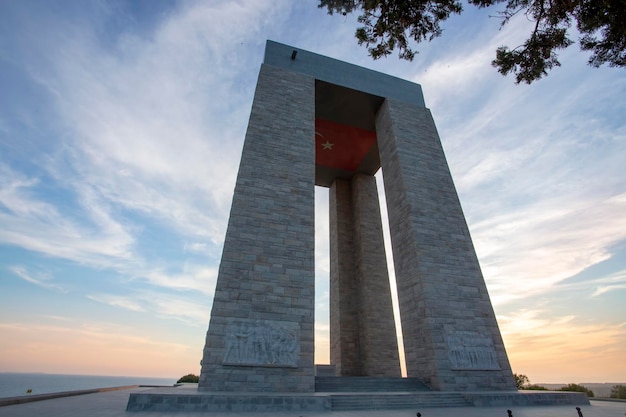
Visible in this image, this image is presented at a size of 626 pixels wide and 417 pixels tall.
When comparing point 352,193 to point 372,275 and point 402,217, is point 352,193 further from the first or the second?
point 402,217

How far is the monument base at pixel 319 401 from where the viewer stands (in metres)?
6.76

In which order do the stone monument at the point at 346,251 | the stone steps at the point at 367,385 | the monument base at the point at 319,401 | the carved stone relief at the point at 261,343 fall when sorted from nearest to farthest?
the monument base at the point at 319,401, the carved stone relief at the point at 261,343, the stone monument at the point at 346,251, the stone steps at the point at 367,385

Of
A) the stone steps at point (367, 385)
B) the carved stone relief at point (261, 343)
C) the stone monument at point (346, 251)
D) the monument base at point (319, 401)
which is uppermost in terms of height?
the stone monument at point (346, 251)

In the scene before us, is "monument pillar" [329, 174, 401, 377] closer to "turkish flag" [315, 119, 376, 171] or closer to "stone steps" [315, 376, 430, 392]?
"turkish flag" [315, 119, 376, 171]

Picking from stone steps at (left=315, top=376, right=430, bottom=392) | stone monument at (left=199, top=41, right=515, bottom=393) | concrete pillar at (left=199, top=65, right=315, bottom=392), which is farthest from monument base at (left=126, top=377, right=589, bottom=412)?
stone steps at (left=315, top=376, right=430, bottom=392)

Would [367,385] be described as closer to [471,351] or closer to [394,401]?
[394,401]

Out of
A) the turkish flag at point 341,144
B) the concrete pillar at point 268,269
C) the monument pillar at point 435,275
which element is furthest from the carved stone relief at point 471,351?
the turkish flag at point 341,144

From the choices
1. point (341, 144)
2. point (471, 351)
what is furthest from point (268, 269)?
point (341, 144)

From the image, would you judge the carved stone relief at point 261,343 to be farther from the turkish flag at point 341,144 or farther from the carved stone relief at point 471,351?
the turkish flag at point 341,144

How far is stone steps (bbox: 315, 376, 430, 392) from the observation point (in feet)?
32.1

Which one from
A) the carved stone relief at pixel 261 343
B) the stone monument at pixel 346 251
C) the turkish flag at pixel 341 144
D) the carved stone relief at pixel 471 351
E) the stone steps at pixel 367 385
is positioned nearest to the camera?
the carved stone relief at pixel 261 343

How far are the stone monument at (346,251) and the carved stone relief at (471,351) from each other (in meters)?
0.04

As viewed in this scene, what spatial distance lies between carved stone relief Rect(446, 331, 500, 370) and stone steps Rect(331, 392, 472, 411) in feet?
6.01

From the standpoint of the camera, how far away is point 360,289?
682 inches
